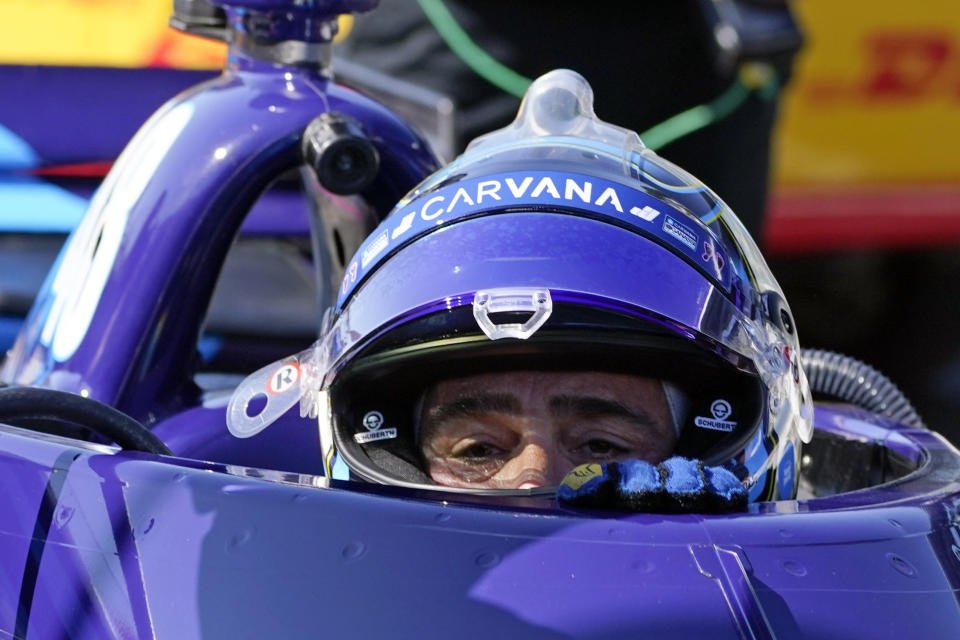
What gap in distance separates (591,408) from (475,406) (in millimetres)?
122

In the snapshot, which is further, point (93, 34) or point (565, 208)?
point (93, 34)

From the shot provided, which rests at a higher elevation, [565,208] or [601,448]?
[565,208]

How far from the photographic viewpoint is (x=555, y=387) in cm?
163

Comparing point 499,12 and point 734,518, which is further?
point 499,12

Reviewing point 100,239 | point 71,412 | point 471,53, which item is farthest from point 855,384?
point 471,53

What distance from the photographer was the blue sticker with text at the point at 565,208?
157cm

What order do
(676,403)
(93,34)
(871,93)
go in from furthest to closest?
(871,93)
(93,34)
(676,403)

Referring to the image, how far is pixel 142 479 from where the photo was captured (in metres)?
1.25

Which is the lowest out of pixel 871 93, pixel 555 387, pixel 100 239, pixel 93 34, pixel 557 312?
pixel 93 34

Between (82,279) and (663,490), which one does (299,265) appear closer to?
(82,279)

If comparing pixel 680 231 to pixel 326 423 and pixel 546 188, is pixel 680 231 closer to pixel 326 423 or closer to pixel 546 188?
pixel 546 188

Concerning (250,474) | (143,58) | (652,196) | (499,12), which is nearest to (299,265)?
(499,12)

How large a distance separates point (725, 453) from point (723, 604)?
0.39 metres

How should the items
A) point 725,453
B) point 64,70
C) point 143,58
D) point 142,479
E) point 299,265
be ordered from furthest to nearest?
point 143,58 < point 64,70 < point 299,265 < point 725,453 < point 142,479
